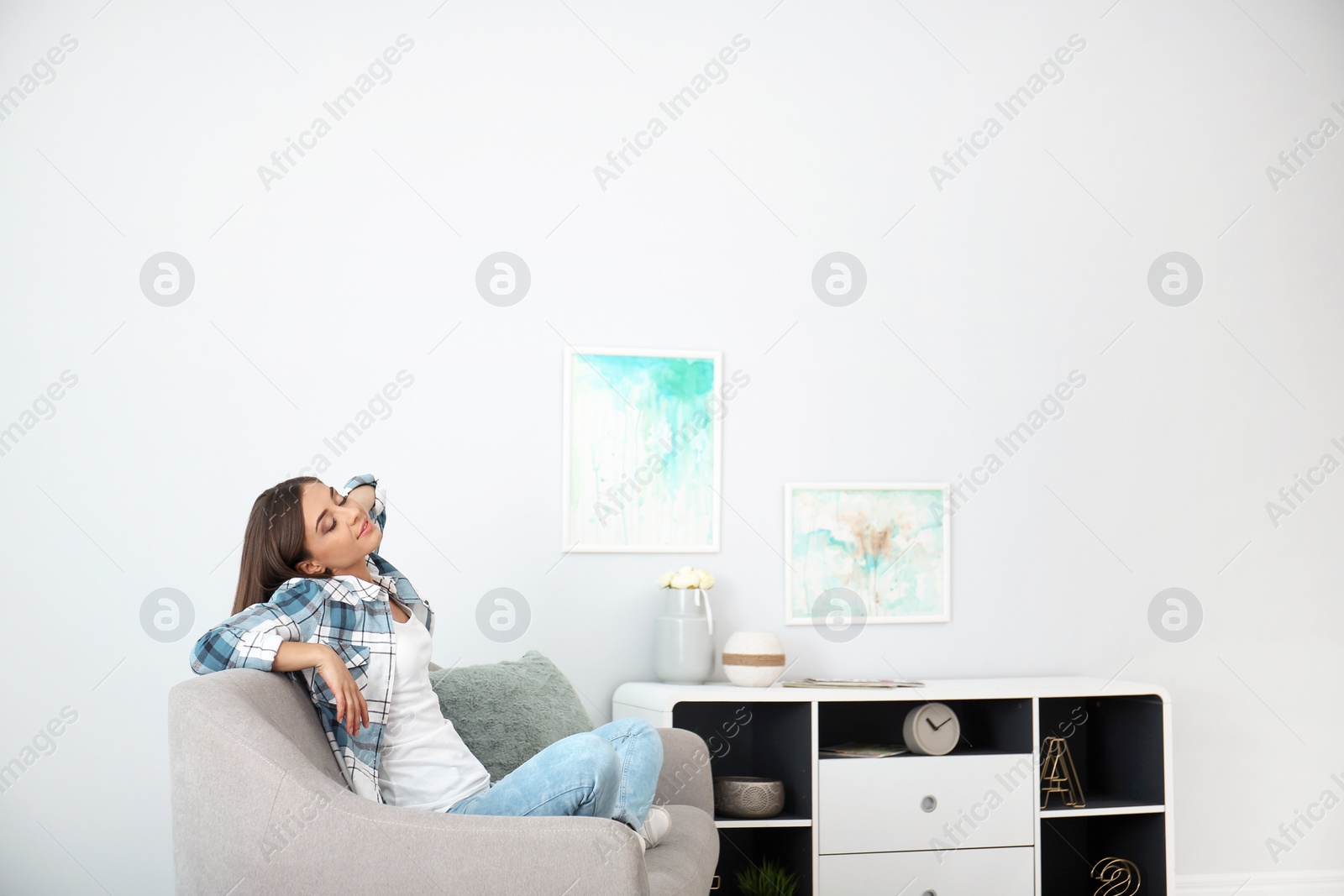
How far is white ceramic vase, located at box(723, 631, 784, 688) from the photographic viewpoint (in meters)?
2.68

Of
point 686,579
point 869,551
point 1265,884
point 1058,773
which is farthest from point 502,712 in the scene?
point 1265,884

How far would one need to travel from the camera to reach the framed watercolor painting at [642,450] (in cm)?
286

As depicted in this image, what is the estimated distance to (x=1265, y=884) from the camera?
3104 millimetres

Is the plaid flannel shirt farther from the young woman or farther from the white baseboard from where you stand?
the white baseboard

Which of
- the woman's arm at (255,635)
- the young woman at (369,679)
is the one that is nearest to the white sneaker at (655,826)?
the young woman at (369,679)

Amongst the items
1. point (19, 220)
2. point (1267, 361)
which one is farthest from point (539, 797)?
point (1267, 361)

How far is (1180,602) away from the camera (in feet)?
10.3

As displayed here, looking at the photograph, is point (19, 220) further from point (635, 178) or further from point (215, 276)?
point (635, 178)

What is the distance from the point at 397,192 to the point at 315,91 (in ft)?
1.11

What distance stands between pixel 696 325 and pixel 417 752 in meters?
1.56

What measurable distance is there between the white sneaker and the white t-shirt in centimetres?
28

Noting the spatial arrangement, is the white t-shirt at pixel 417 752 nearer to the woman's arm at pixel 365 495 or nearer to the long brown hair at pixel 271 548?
the long brown hair at pixel 271 548

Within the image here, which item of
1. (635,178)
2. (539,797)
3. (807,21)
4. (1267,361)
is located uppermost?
(807,21)

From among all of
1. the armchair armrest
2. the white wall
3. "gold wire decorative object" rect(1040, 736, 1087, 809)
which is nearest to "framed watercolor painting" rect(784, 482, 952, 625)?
the white wall
